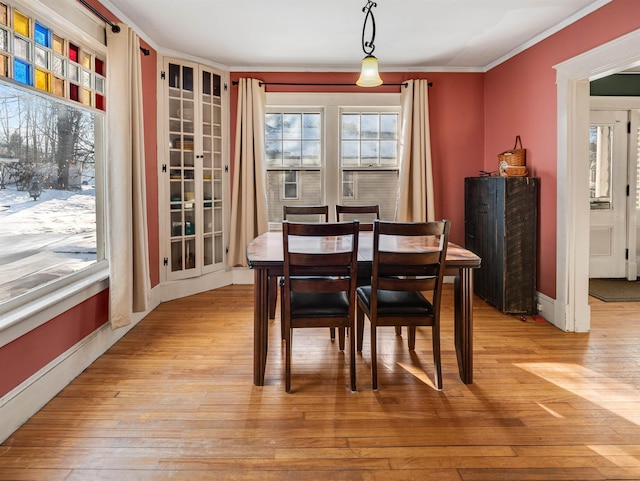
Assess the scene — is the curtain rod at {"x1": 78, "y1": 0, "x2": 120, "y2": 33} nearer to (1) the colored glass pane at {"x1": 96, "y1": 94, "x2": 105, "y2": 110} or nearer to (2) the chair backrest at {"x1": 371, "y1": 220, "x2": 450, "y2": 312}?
(1) the colored glass pane at {"x1": 96, "y1": 94, "x2": 105, "y2": 110}

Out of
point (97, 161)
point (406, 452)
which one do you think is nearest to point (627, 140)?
point (406, 452)

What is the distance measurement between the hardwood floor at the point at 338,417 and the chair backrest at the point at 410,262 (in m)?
0.64

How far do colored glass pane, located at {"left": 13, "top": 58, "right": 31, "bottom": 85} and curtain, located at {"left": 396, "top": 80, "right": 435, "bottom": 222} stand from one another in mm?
3856

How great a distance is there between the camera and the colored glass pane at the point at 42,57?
257 centimetres

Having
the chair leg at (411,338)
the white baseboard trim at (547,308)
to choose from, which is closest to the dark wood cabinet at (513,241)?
the white baseboard trim at (547,308)

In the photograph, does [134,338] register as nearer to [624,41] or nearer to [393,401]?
[393,401]

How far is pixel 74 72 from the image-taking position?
301 cm

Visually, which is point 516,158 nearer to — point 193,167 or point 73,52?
point 193,167

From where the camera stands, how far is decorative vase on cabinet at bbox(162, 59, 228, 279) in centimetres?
484

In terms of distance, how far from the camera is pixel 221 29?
13.5ft

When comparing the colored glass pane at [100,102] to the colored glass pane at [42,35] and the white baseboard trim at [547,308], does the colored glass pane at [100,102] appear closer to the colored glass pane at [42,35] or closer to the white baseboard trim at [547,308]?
the colored glass pane at [42,35]

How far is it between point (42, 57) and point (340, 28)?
2442mm

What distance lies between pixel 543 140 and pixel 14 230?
4.16 m

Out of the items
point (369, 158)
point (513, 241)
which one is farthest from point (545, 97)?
point (369, 158)
